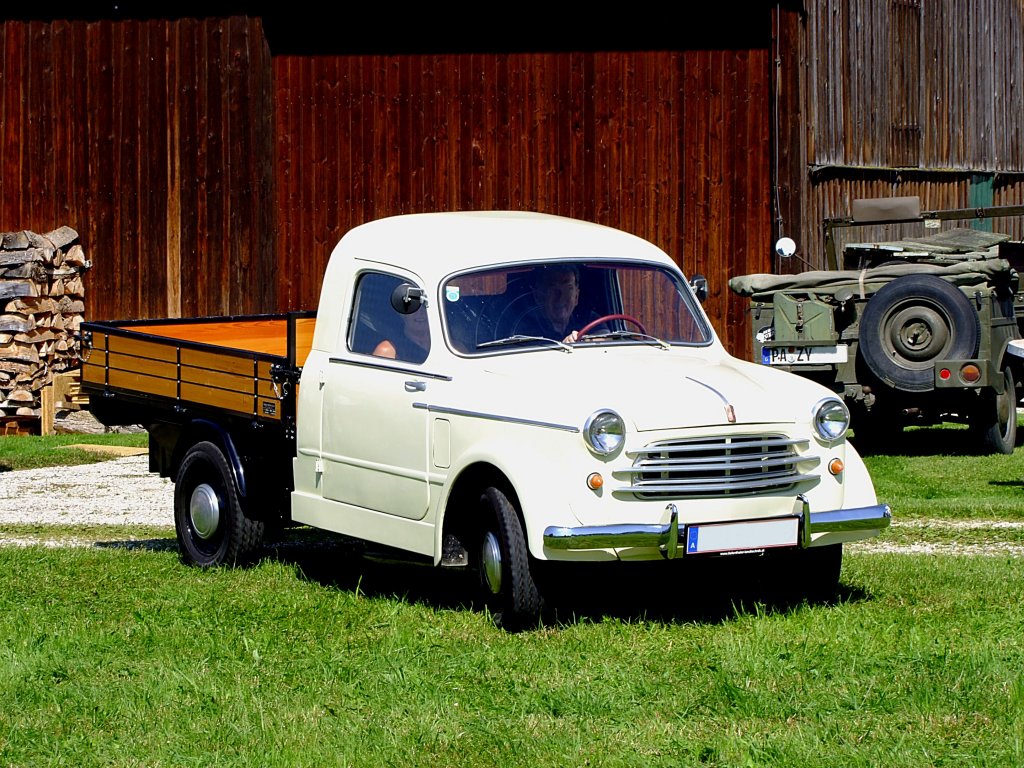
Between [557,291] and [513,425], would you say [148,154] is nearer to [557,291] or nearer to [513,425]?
[557,291]

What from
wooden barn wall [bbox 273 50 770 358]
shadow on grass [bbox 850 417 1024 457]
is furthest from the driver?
wooden barn wall [bbox 273 50 770 358]

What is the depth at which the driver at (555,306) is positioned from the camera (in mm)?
8461

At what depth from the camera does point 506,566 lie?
24.6 feet

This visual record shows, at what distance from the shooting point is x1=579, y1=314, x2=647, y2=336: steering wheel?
28.0 ft

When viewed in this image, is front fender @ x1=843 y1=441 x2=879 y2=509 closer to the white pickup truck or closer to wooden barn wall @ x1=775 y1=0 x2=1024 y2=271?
the white pickup truck

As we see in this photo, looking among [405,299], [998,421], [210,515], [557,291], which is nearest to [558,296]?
[557,291]

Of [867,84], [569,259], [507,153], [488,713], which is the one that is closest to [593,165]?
[507,153]

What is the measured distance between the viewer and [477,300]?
8.46m

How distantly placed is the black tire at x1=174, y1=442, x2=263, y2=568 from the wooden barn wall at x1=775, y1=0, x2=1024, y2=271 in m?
12.3

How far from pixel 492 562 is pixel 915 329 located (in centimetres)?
757

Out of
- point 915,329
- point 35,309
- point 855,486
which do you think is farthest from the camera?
Result: point 35,309

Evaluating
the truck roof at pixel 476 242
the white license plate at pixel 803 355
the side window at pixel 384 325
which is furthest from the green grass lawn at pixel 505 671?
the white license plate at pixel 803 355

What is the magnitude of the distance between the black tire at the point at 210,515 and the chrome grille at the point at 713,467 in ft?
10.3

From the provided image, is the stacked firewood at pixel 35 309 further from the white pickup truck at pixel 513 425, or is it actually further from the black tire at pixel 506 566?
the black tire at pixel 506 566
